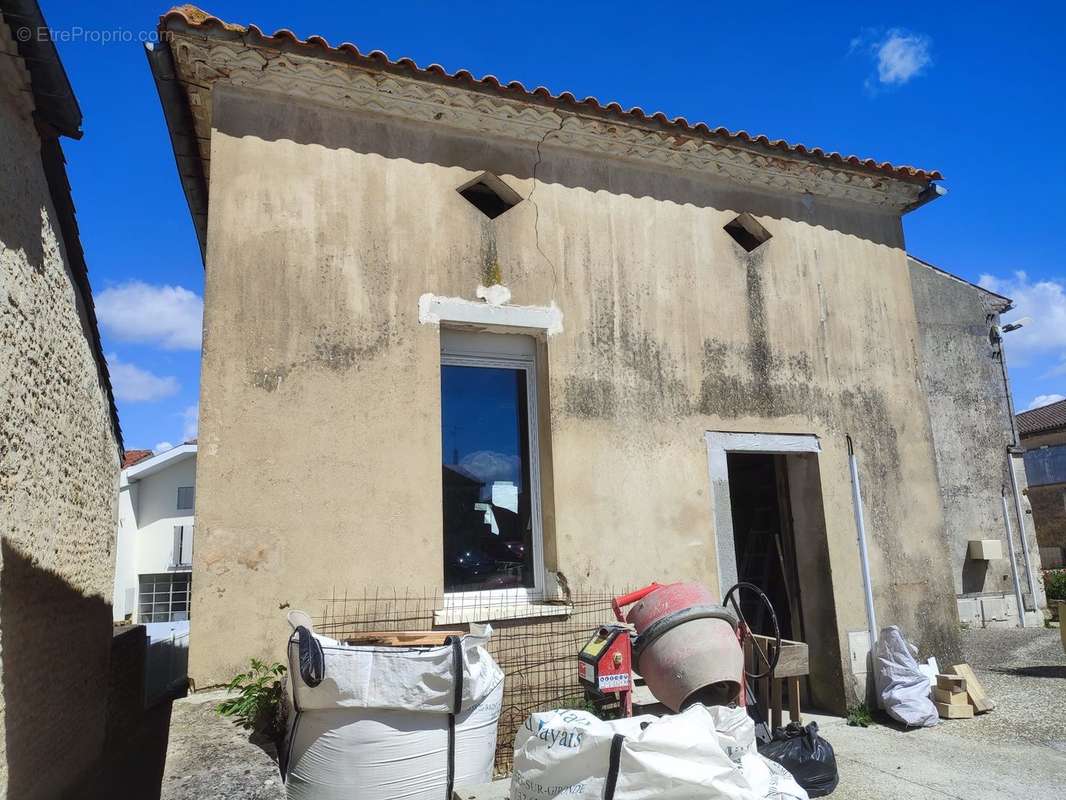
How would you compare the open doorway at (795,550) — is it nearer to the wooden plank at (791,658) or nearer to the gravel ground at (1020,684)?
the wooden plank at (791,658)

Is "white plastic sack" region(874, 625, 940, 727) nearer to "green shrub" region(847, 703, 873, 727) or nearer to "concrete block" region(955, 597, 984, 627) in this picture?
"green shrub" region(847, 703, 873, 727)

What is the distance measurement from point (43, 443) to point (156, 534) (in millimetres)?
17180

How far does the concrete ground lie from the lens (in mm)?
4676

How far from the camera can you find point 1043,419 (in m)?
26.0

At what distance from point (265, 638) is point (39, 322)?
127 inches

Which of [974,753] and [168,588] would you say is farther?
[168,588]

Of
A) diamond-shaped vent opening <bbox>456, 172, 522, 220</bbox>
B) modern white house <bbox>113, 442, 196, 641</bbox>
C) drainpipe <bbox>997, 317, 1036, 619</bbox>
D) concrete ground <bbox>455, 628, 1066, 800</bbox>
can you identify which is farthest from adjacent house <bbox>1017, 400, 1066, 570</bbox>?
modern white house <bbox>113, 442, 196, 641</bbox>

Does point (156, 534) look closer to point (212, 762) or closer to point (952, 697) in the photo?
point (212, 762)

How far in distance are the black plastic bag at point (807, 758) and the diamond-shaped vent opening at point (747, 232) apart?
14.1ft

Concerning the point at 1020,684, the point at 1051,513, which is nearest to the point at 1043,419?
the point at 1051,513

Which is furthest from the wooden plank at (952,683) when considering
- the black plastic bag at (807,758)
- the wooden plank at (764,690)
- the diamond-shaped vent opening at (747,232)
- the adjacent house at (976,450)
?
the adjacent house at (976,450)

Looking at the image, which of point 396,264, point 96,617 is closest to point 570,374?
point 396,264

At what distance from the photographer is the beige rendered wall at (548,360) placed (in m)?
4.82

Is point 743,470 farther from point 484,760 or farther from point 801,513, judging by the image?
point 484,760
